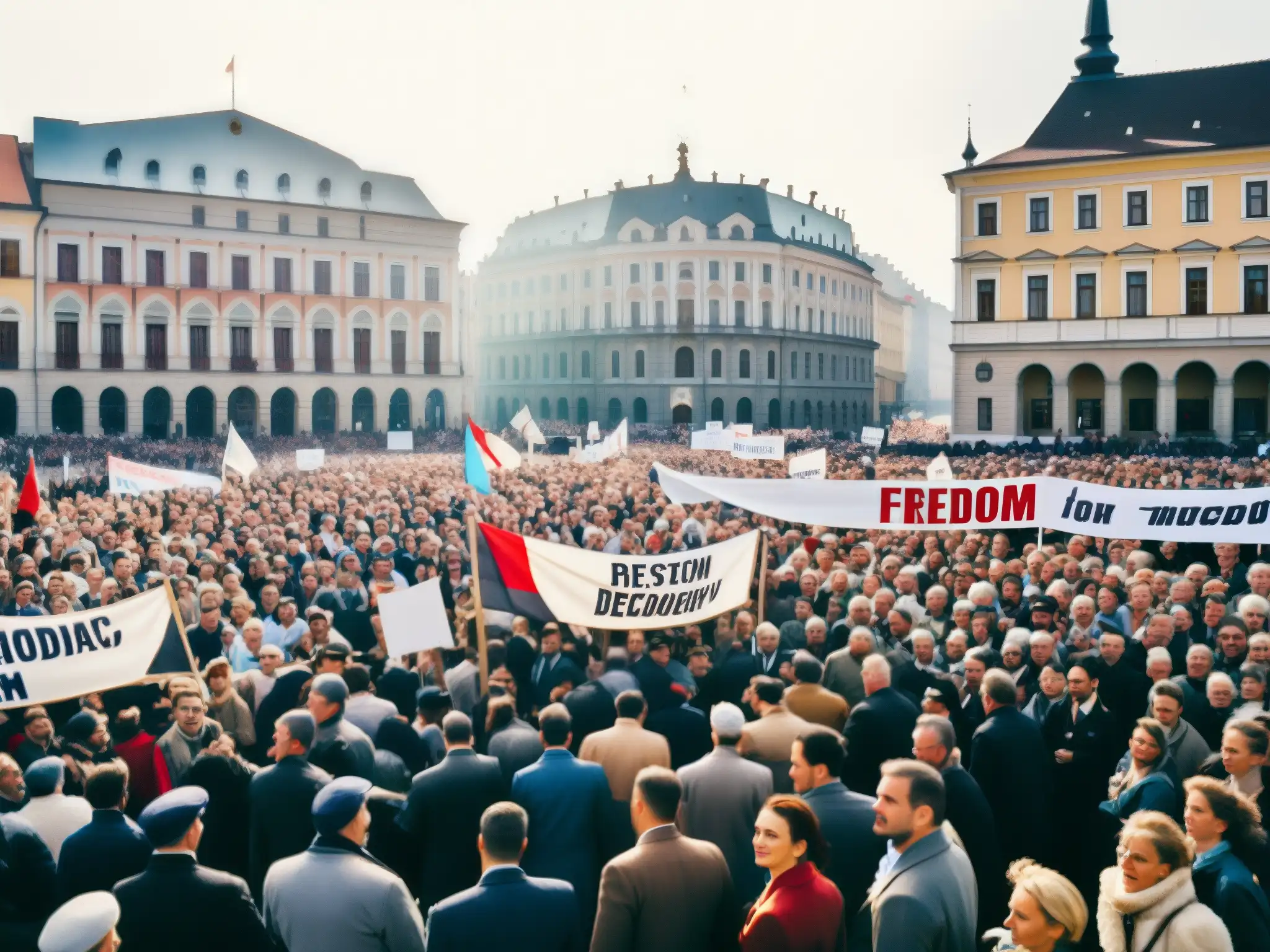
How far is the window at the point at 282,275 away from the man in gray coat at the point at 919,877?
62.4 m

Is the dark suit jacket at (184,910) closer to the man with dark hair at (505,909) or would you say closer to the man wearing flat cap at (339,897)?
the man wearing flat cap at (339,897)

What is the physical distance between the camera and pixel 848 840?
543cm

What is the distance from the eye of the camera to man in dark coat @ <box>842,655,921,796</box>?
6863 millimetres

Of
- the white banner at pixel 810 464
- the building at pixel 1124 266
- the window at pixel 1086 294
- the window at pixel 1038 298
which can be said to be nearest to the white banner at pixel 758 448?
the white banner at pixel 810 464

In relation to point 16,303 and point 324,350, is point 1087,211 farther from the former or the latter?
point 16,303

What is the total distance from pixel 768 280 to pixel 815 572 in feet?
246

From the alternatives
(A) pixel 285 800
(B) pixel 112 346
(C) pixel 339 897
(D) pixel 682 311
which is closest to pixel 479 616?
(A) pixel 285 800

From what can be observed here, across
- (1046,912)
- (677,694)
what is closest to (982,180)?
(677,694)

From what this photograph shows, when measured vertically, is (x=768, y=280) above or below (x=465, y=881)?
above

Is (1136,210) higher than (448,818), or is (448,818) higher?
(1136,210)

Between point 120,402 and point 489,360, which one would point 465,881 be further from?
point 489,360

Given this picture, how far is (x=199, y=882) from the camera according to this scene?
4484mm

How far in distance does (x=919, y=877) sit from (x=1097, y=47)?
59.7 metres

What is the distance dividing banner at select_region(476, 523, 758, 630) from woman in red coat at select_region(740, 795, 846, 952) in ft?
14.1
